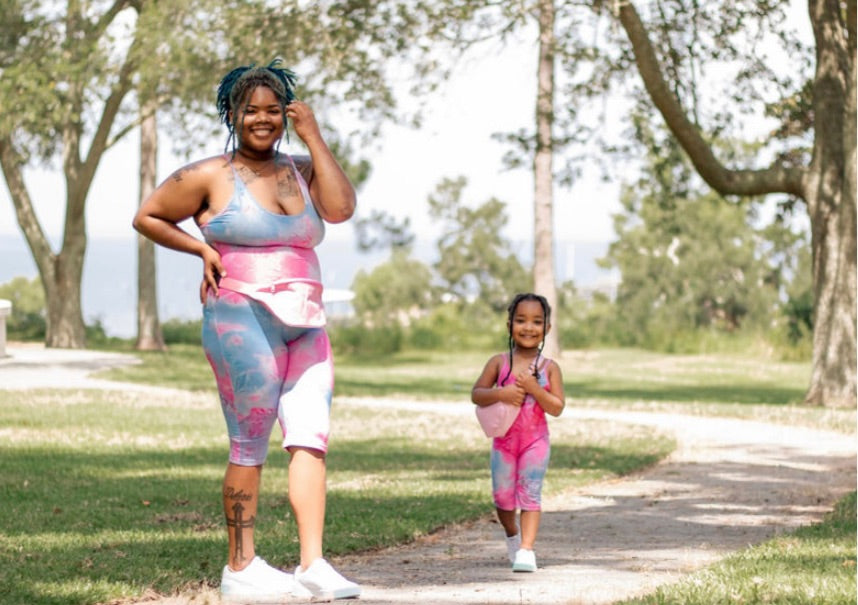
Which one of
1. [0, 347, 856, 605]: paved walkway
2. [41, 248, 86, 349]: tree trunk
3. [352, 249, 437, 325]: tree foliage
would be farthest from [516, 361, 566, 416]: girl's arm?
[352, 249, 437, 325]: tree foliage

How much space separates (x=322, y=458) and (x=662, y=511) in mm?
4067

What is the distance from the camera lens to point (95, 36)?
26.7 meters

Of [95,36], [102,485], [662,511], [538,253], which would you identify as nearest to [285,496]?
[102,485]

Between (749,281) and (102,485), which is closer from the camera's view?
(102,485)

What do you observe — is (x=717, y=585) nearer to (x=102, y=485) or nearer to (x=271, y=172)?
(x=271, y=172)

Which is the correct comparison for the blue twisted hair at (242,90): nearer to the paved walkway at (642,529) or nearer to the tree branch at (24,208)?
the paved walkway at (642,529)

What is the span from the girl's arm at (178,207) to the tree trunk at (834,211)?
1472 cm

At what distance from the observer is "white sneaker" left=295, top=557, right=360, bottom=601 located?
5.83m

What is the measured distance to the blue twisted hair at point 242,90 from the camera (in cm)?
595

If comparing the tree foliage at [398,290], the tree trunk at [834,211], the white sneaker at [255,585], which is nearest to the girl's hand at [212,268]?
the white sneaker at [255,585]

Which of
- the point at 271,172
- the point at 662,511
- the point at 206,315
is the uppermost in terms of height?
the point at 271,172

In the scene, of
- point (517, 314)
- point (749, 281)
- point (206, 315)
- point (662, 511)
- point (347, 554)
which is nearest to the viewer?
point (206, 315)

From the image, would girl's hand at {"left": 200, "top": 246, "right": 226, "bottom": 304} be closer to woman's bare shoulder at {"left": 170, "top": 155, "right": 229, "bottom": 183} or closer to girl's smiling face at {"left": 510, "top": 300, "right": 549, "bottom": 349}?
woman's bare shoulder at {"left": 170, "top": 155, "right": 229, "bottom": 183}

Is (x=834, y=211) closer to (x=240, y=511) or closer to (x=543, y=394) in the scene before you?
(x=543, y=394)
